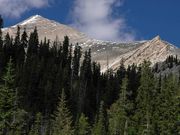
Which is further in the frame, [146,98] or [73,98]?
[73,98]

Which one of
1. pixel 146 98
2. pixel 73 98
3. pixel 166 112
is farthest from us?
pixel 73 98

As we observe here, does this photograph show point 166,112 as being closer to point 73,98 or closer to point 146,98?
point 146,98

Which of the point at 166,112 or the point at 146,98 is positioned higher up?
the point at 146,98

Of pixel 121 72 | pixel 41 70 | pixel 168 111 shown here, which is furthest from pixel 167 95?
pixel 121 72

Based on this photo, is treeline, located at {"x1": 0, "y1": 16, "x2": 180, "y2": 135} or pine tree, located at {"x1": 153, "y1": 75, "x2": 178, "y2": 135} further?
treeline, located at {"x1": 0, "y1": 16, "x2": 180, "y2": 135}

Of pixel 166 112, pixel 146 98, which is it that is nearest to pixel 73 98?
pixel 146 98

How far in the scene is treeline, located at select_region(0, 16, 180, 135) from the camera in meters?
60.3

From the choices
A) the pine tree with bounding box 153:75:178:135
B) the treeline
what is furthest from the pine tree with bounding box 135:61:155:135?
the pine tree with bounding box 153:75:178:135

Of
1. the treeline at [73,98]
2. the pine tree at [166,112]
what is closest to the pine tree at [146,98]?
the treeline at [73,98]

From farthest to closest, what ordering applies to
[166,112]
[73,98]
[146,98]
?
[73,98]
[146,98]
[166,112]

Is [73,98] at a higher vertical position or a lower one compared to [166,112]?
higher

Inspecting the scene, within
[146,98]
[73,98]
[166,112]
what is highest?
[73,98]

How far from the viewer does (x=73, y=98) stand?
423ft

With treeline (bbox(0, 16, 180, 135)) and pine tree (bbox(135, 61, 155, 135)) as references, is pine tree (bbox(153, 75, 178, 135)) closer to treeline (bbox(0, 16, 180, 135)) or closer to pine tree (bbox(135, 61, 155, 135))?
treeline (bbox(0, 16, 180, 135))
